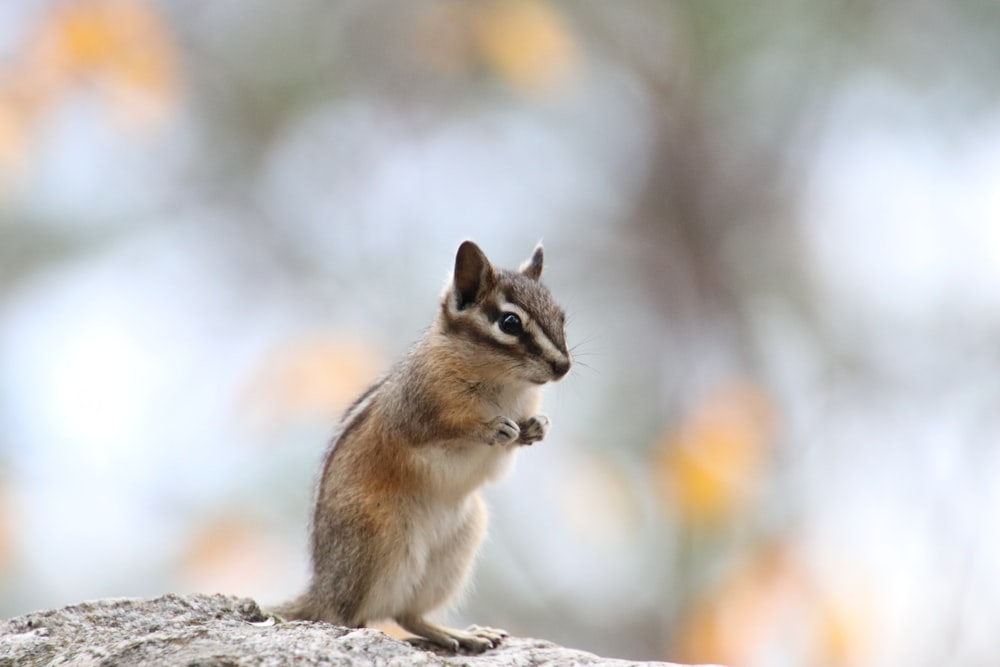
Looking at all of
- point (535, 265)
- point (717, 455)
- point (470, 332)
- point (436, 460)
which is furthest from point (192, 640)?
point (717, 455)

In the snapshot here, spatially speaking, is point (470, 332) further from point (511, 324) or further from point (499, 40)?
point (499, 40)

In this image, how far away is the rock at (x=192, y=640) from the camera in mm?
2320

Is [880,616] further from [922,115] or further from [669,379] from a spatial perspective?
[922,115]

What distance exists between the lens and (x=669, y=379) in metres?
7.12

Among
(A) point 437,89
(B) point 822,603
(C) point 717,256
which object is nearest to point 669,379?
(C) point 717,256

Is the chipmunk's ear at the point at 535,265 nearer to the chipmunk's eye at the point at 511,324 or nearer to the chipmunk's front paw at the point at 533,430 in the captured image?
the chipmunk's eye at the point at 511,324

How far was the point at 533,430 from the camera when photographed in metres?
3.48

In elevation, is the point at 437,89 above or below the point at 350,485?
above

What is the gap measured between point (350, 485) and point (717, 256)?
15.0 feet

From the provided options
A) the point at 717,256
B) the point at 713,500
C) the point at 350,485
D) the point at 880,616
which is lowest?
the point at 350,485

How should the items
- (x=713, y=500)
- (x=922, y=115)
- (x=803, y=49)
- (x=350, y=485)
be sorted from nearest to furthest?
(x=350, y=485) < (x=713, y=500) < (x=922, y=115) < (x=803, y=49)

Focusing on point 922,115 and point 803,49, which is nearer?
point 922,115

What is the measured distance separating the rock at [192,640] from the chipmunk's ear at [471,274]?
1.11 m

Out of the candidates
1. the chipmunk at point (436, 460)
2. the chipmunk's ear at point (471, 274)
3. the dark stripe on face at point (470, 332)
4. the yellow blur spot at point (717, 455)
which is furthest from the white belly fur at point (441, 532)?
the yellow blur spot at point (717, 455)
